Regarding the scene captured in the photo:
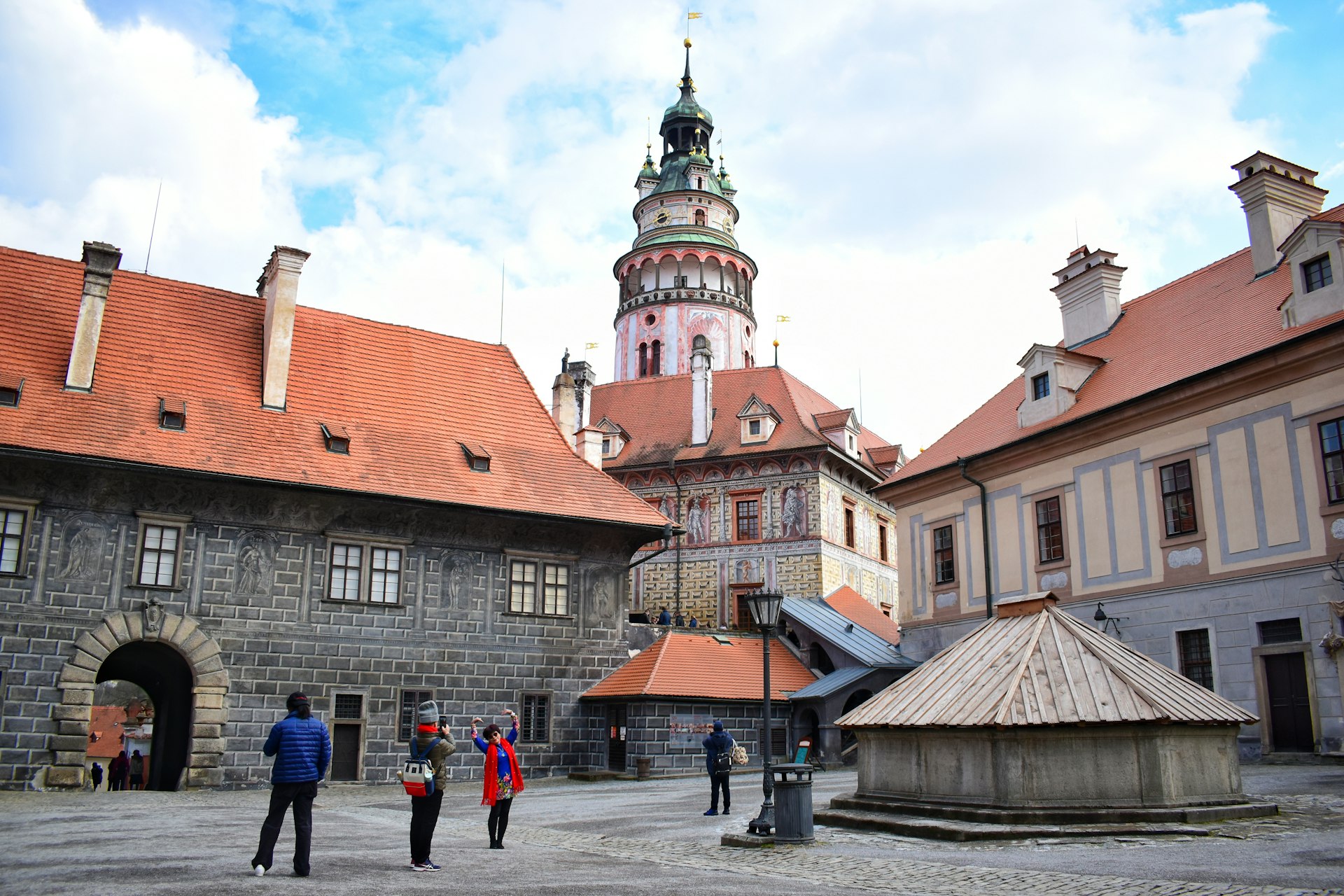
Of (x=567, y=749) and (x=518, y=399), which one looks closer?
(x=567, y=749)

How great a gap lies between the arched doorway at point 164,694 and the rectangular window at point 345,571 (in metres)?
3.33

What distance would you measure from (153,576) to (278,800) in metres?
15.0

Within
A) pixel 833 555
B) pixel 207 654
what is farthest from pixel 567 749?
pixel 833 555

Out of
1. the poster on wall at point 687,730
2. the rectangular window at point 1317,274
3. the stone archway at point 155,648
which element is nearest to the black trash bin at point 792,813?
the rectangular window at point 1317,274

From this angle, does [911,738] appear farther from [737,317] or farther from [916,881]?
[737,317]

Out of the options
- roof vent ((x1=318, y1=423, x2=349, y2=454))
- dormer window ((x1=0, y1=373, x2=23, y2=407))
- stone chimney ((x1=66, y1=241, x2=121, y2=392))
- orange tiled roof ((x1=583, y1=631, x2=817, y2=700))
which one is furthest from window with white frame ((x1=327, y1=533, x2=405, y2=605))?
dormer window ((x1=0, y1=373, x2=23, y2=407))

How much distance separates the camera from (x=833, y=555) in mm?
37562

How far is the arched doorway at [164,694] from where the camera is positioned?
948 inches

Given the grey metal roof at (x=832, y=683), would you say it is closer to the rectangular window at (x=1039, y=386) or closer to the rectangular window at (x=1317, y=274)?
the rectangular window at (x=1039, y=386)

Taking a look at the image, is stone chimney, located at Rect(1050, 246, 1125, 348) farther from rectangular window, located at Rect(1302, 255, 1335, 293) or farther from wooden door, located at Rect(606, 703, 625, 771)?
wooden door, located at Rect(606, 703, 625, 771)

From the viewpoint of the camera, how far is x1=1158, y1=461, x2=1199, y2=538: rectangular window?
21.1 meters

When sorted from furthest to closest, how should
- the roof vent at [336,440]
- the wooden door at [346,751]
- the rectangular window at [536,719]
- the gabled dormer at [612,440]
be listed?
the gabled dormer at [612,440] → the rectangular window at [536,719] → the roof vent at [336,440] → the wooden door at [346,751]

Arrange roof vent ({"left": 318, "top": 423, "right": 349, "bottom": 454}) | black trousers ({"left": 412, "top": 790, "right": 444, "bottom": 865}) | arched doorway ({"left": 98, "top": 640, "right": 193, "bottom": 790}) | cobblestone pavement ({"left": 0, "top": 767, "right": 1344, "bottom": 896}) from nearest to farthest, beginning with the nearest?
cobblestone pavement ({"left": 0, "top": 767, "right": 1344, "bottom": 896}), black trousers ({"left": 412, "top": 790, "right": 444, "bottom": 865}), arched doorway ({"left": 98, "top": 640, "right": 193, "bottom": 790}), roof vent ({"left": 318, "top": 423, "right": 349, "bottom": 454})

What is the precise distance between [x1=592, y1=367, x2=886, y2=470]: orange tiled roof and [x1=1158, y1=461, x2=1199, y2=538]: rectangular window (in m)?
16.2
